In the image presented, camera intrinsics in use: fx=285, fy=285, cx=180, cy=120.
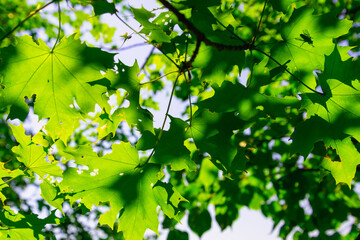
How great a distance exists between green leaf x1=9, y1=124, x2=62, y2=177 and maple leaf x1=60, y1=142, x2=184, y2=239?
24 cm

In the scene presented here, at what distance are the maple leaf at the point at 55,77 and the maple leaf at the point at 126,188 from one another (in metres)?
0.27

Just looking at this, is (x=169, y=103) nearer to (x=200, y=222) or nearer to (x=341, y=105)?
(x=341, y=105)

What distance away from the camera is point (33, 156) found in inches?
71.9

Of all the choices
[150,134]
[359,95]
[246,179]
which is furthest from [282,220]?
[150,134]

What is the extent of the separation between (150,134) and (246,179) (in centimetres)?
223

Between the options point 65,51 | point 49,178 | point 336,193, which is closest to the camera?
point 65,51

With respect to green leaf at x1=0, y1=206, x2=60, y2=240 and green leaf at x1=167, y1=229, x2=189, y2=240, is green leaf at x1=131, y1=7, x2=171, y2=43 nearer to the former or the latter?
green leaf at x1=0, y1=206, x2=60, y2=240

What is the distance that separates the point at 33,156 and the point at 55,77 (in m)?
0.55

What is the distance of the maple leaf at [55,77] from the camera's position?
1599mm

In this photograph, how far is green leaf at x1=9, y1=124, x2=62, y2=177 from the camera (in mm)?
1812

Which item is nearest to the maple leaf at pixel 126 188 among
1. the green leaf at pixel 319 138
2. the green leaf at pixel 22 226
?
the green leaf at pixel 22 226

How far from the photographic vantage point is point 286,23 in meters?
1.59

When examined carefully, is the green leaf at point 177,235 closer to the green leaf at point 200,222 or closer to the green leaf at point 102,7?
the green leaf at point 200,222

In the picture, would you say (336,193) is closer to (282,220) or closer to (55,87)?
(282,220)
